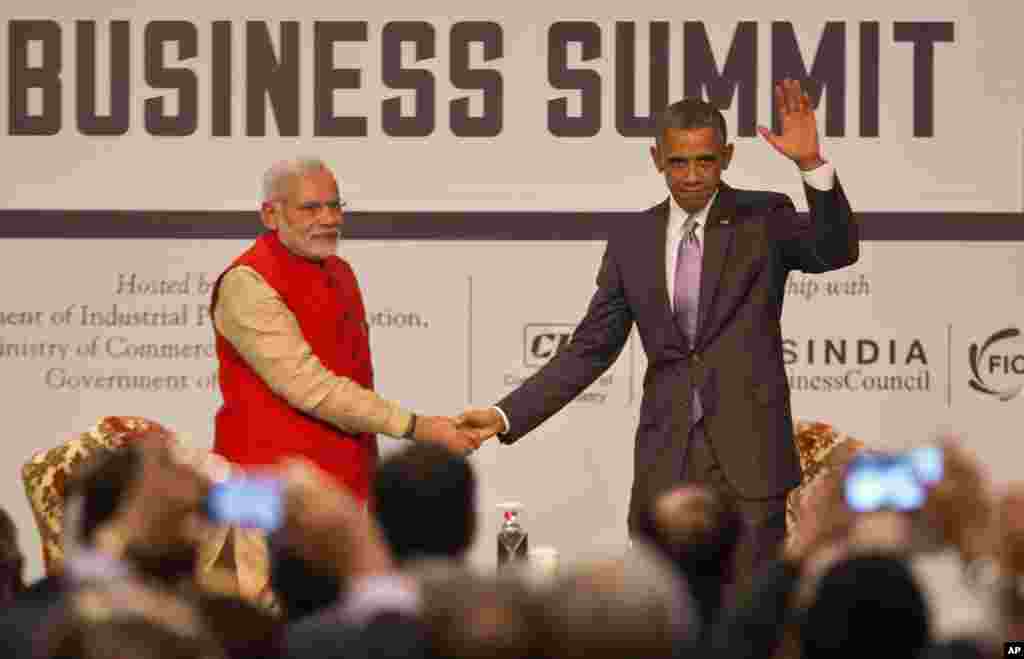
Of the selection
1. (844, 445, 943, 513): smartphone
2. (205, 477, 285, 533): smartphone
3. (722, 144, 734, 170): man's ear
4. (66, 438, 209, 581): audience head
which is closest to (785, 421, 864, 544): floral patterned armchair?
(722, 144, 734, 170): man's ear

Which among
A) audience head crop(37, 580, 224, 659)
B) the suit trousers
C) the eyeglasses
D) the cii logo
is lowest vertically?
the suit trousers

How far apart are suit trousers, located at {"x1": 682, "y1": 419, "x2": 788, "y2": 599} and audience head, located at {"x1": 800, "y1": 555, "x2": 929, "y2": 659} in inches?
116

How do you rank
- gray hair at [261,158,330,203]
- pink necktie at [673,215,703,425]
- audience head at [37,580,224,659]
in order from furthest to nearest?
gray hair at [261,158,330,203], pink necktie at [673,215,703,425], audience head at [37,580,224,659]

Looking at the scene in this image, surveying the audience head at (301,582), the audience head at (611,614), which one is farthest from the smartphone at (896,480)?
the audience head at (301,582)

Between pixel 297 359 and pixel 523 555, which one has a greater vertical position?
pixel 297 359

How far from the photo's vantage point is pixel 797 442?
7.10 m

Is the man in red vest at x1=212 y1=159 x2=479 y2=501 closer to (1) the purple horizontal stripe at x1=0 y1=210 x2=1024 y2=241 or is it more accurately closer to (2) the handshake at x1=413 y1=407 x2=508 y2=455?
(2) the handshake at x1=413 y1=407 x2=508 y2=455

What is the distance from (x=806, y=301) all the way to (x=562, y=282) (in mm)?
942

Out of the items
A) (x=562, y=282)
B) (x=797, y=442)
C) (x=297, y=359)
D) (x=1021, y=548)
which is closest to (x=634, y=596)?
(x=1021, y=548)

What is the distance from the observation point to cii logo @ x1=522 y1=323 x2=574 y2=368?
8469 mm

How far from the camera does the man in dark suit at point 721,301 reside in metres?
6.20

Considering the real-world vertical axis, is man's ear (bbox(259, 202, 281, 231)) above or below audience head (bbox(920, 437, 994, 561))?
above

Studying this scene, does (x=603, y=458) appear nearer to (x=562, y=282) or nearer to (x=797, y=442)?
(x=562, y=282)

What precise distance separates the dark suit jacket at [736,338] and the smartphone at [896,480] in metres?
2.59
